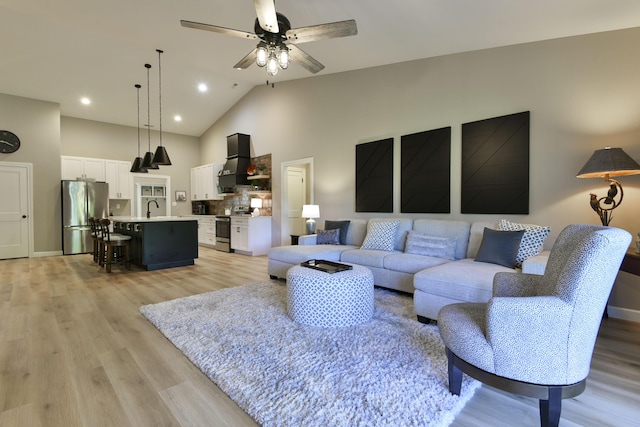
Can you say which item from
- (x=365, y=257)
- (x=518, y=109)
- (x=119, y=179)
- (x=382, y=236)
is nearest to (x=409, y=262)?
(x=365, y=257)

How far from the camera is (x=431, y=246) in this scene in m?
3.52

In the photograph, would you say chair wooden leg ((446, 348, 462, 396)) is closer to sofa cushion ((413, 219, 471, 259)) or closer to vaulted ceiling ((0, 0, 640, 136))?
sofa cushion ((413, 219, 471, 259))

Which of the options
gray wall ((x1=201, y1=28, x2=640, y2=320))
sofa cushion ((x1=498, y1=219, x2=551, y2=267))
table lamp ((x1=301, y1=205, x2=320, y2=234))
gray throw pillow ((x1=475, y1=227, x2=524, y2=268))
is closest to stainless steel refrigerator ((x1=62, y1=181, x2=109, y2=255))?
gray wall ((x1=201, y1=28, x2=640, y2=320))

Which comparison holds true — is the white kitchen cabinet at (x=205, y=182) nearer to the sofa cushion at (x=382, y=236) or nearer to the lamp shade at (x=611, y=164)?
the sofa cushion at (x=382, y=236)

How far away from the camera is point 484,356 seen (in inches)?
55.4

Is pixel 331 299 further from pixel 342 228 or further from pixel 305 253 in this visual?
pixel 342 228

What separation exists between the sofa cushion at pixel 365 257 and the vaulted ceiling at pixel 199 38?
2.70 meters

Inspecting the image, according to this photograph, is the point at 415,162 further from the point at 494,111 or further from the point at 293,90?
the point at 293,90

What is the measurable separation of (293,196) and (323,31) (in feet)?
14.8

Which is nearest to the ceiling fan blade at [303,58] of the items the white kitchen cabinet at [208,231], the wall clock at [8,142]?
the white kitchen cabinet at [208,231]

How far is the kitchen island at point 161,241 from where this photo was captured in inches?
190

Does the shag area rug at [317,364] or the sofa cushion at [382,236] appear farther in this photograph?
the sofa cushion at [382,236]

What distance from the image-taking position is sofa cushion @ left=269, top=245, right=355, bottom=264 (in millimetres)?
3908

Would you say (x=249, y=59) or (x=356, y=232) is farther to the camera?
(x=356, y=232)
